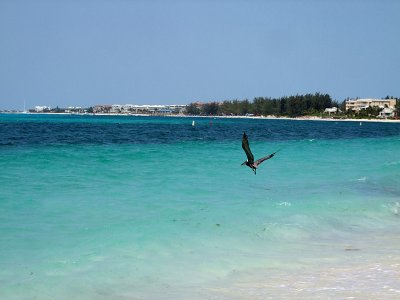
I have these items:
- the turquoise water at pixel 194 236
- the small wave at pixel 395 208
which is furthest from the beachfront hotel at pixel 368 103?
the small wave at pixel 395 208

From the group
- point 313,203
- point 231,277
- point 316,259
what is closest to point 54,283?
point 231,277

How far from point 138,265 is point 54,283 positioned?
127cm

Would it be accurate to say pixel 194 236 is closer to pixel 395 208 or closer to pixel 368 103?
pixel 395 208

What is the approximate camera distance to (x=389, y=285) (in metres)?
6.37

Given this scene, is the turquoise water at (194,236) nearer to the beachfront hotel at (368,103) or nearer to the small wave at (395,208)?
the small wave at (395,208)

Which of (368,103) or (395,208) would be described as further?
(368,103)

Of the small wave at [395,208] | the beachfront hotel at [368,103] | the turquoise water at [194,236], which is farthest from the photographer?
the beachfront hotel at [368,103]

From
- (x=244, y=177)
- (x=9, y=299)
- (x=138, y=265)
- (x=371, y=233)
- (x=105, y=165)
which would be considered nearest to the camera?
(x=9, y=299)

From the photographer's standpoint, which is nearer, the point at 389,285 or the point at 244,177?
the point at 389,285

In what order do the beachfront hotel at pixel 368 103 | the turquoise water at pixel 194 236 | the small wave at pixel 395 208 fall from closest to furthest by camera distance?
the turquoise water at pixel 194 236, the small wave at pixel 395 208, the beachfront hotel at pixel 368 103

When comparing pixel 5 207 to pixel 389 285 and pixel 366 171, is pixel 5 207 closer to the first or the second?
pixel 389 285

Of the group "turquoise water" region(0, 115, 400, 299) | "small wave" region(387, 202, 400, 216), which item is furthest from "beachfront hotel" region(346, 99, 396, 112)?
"small wave" region(387, 202, 400, 216)

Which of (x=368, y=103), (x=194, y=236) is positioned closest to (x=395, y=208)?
(x=194, y=236)

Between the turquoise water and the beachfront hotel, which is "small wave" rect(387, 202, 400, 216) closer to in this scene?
the turquoise water
